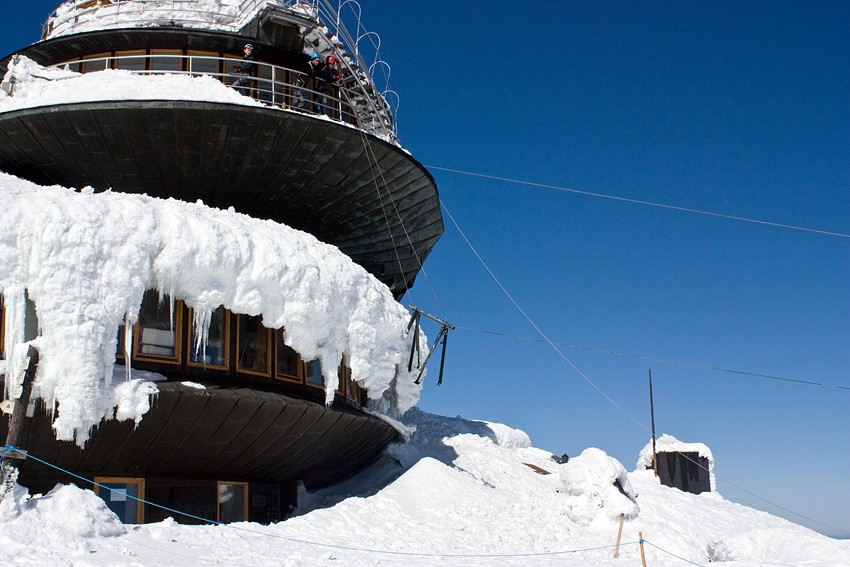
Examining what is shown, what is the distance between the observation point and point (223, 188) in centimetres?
2105

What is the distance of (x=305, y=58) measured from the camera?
76.3 ft

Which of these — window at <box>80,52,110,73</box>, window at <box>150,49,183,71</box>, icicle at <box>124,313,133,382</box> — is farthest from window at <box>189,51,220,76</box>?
icicle at <box>124,313,133,382</box>

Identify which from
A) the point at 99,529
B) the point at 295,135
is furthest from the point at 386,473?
the point at 99,529

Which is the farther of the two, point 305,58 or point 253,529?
point 305,58

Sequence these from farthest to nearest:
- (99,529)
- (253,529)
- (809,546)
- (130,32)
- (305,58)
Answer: (305,58)
(130,32)
(809,546)
(253,529)
(99,529)

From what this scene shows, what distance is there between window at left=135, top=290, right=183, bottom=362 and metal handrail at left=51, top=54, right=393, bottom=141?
23.2 ft

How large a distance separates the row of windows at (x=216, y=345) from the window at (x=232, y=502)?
2.58 m

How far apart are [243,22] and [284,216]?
490 centimetres

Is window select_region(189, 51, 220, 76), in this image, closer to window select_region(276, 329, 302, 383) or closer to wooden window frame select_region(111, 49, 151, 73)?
wooden window frame select_region(111, 49, 151, 73)

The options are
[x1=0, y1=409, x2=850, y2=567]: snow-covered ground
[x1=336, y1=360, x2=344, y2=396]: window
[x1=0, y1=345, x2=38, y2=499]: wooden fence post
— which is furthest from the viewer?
[x1=336, y1=360, x2=344, y2=396]: window

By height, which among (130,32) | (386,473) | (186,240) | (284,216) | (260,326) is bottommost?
(386,473)

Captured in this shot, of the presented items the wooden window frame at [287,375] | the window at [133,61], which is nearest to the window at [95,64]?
the window at [133,61]

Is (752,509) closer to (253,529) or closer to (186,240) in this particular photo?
(253,529)

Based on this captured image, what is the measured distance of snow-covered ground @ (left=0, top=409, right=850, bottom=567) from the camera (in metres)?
12.0
